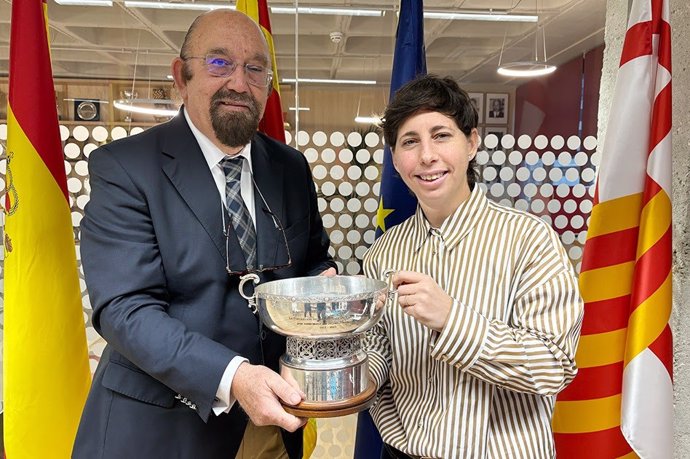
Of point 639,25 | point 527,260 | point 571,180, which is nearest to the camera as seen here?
point 527,260

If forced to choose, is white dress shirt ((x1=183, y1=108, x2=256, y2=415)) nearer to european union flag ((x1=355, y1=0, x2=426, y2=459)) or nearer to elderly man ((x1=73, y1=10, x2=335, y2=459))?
elderly man ((x1=73, y1=10, x2=335, y2=459))

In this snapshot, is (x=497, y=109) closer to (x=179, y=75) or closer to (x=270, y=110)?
(x=270, y=110)

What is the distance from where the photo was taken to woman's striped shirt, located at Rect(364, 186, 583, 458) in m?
1.04

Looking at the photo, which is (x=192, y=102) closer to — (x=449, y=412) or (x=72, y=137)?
(x=449, y=412)

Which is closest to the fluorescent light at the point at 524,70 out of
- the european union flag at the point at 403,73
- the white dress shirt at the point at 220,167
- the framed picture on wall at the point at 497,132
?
the framed picture on wall at the point at 497,132

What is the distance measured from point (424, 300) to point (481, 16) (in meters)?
4.68

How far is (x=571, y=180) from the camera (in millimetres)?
2504

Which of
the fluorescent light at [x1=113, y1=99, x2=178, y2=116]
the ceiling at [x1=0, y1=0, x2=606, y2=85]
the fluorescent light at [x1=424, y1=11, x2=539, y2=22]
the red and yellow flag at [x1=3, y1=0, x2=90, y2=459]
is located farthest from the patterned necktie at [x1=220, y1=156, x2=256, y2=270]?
the fluorescent light at [x1=424, y1=11, x2=539, y2=22]

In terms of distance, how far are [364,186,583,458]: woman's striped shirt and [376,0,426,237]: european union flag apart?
83 cm

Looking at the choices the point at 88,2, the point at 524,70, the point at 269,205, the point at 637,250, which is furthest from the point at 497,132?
the point at 88,2

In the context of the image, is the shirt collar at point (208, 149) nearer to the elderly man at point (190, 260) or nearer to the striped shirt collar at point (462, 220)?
the elderly man at point (190, 260)

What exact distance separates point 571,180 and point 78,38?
5.33m

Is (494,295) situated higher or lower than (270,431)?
higher

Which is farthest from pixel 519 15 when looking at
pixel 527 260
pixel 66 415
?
pixel 66 415
